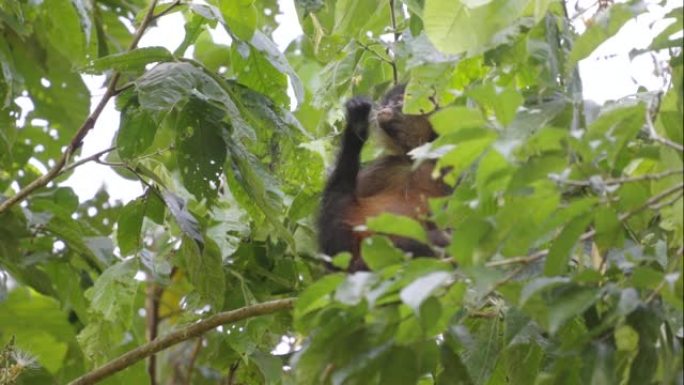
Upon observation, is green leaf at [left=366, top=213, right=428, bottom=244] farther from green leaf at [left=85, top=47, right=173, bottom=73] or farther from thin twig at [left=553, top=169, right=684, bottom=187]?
green leaf at [left=85, top=47, right=173, bottom=73]

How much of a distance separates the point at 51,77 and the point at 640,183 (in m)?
3.63

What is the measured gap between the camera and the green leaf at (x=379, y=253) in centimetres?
252

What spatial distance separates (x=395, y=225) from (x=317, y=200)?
220 cm

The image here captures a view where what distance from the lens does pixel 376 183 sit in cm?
528

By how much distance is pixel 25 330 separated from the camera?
479 cm

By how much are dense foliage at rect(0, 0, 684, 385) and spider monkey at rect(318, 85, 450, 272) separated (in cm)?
9

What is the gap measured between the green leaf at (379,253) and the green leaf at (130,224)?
187 centimetres

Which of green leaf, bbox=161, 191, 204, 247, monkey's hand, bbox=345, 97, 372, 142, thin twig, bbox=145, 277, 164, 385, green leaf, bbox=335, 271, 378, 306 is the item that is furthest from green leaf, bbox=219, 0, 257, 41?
thin twig, bbox=145, 277, 164, 385

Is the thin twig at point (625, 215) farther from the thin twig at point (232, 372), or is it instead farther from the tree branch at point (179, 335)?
the thin twig at point (232, 372)

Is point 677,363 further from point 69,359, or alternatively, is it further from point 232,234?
point 69,359

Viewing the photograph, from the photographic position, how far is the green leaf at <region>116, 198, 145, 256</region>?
4277 millimetres

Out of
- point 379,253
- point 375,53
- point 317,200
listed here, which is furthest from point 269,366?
point 379,253

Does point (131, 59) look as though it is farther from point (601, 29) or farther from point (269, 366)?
point (601, 29)

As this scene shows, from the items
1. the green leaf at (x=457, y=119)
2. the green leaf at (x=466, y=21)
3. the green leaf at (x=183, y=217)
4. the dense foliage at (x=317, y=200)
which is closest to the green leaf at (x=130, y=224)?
the dense foliage at (x=317, y=200)
